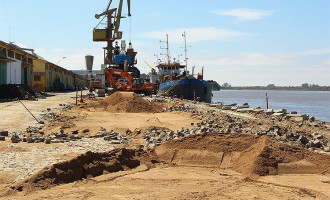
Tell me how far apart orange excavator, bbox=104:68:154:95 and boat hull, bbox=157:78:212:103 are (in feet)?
14.4

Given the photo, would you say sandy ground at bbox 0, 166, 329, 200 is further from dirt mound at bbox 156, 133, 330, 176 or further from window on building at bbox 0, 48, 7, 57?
window on building at bbox 0, 48, 7, 57

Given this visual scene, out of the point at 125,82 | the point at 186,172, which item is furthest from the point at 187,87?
the point at 186,172

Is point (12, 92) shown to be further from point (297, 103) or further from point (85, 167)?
point (297, 103)

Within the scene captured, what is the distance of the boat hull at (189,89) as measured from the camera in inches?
1885

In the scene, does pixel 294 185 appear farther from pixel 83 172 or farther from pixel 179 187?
pixel 83 172

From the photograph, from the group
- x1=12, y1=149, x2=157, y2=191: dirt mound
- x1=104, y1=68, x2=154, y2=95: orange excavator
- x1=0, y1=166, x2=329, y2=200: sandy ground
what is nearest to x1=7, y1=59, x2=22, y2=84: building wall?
x1=104, y1=68, x2=154, y2=95: orange excavator

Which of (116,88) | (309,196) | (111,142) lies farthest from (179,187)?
(116,88)

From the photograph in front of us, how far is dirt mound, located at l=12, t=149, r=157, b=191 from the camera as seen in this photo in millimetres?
8000

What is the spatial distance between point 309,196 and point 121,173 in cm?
405

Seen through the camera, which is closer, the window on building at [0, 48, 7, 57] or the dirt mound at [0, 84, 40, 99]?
the dirt mound at [0, 84, 40, 99]

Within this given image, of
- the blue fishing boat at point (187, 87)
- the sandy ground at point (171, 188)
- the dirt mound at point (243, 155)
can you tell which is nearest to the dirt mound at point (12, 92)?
the blue fishing boat at point (187, 87)

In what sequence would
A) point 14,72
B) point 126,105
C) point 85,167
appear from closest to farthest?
point 85,167 < point 126,105 < point 14,72

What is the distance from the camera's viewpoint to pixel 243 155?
1134cm

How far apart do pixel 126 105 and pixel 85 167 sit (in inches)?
678
